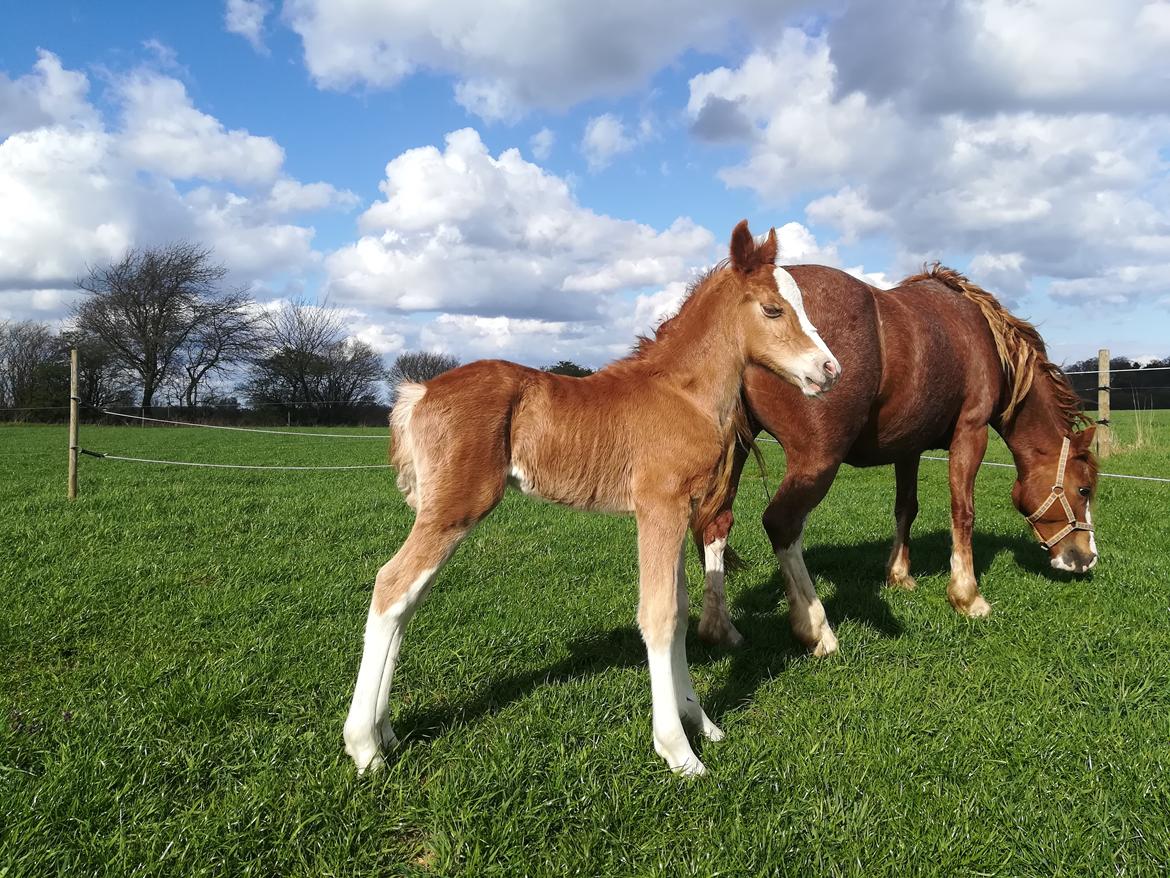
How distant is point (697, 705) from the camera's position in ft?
10.9

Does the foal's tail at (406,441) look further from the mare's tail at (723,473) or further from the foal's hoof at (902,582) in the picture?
the foal's hoof at (902,582)

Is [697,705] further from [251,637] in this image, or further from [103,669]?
[103,669]

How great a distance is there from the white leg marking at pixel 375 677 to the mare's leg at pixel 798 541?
7.90 ft

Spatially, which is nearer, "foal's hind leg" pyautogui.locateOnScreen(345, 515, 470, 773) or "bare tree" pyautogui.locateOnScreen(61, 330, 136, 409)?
"foal's hind leg" pyautogui.locateOnScreen(345, 515, 470, 773)

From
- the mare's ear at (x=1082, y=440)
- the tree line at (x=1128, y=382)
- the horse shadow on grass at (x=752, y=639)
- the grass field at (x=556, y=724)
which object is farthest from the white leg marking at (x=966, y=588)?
the tree line at (x=1128, y=382)

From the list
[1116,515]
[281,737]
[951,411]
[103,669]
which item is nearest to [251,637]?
[103,669]

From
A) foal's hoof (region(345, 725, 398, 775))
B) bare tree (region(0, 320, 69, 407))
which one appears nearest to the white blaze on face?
foal's hoof (region(345, 725, 398, 775))

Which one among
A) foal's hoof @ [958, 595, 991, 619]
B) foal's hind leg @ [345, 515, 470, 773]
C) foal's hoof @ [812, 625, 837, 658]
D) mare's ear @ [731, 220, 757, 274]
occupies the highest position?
mare's ear @ [731, 220, 757, 274]

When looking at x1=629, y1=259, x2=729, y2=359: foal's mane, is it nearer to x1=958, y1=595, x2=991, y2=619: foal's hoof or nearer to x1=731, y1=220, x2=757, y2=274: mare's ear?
x1=731, y1=220, x2=757, y2=274: mare's ear

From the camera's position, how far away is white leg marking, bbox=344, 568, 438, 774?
296 centimetres

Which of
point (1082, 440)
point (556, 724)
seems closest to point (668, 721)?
point (556, 724)

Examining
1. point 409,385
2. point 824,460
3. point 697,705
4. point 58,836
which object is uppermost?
point 409,385

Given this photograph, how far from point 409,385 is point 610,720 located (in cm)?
186

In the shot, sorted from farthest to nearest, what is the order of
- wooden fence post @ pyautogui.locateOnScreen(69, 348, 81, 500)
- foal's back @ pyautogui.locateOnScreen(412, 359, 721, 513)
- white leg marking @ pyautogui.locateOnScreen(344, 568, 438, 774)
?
wooden fence post @ pyautogui.locateOnScreen(69, 348, 81, 500)
foal's back @ pyautogui.locateOnScreen(412, 359, 721, 513)
white leg marking @ pyautogui.locateOnScreen(344, 568, 438, 774)
